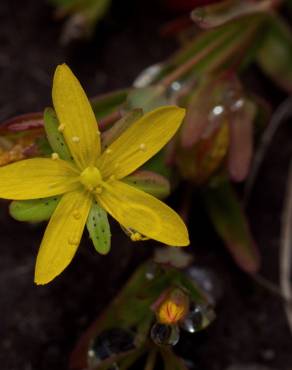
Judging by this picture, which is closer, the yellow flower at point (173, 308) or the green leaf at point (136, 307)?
the yellow flower at point (173, 308)

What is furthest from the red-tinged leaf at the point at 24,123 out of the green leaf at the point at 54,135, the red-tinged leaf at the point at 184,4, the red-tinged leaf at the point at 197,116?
the red-tinged leaf at the point at 184,4

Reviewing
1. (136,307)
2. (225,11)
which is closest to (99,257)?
(136,307)

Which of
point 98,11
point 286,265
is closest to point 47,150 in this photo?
point 98,11

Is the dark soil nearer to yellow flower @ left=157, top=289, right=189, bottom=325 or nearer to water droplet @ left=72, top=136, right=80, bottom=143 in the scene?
yellow flower @ left=157, top=289, right=189, bottom=325

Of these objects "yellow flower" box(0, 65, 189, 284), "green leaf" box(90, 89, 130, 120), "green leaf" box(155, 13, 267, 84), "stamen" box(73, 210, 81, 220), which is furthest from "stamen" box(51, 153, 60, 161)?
"green leaf" box(155, 13, 267, 84)

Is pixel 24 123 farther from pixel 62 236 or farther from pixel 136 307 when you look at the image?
pixel 136 307

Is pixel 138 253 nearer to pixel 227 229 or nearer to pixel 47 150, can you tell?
pixel 227 229

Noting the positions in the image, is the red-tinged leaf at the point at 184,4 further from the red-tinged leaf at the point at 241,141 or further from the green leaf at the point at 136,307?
the green leaf at the point at 136,307
